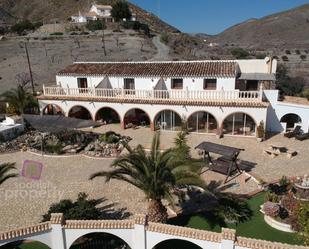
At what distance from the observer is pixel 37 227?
11.4 meters

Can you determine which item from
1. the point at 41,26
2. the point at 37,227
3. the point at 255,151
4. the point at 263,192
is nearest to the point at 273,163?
the point at 255,151

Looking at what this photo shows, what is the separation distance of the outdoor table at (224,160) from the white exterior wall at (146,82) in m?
8.56

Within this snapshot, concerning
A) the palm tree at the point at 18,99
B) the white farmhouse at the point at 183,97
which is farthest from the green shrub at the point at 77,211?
the palm tree at the point at 18,99

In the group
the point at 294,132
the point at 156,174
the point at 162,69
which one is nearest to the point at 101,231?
the point at 156,174

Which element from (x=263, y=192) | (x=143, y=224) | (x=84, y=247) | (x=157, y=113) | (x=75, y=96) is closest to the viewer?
(x=143, y=224)

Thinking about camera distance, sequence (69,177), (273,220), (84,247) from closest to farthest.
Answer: (84,247) → (273,220) → (69,177)

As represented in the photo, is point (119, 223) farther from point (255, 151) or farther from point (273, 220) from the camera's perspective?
point (255, 151)

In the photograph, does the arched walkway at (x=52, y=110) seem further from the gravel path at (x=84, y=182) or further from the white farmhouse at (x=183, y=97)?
the gravel path at (x=84, y=182)

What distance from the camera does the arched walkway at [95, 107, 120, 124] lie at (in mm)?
30919

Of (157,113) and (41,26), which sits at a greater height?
(41,26)

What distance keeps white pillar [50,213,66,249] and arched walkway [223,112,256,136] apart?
1822cm

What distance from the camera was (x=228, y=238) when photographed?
10.3m

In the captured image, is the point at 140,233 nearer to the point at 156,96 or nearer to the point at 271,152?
the point at 271,152

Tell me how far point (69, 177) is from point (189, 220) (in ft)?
28.8
